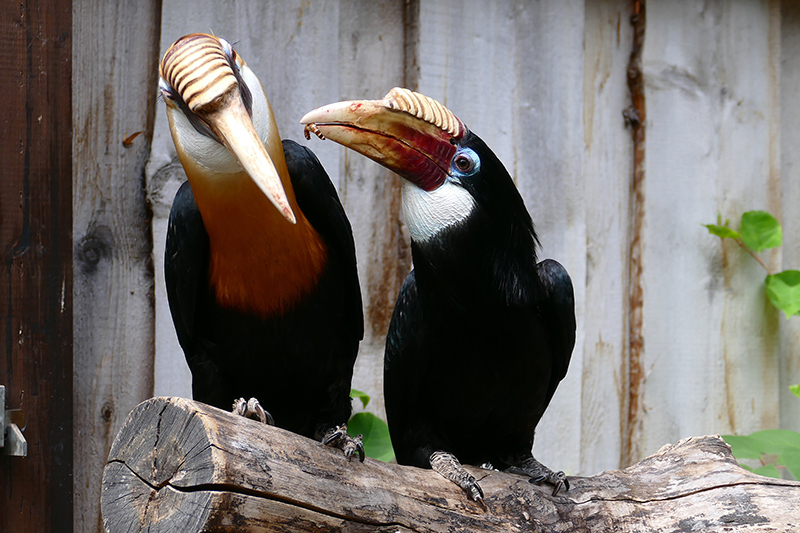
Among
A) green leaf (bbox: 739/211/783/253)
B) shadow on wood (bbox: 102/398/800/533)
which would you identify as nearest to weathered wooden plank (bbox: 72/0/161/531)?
shadow on wood (bbox: 102/398/800/533)

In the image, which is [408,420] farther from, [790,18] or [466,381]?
[790,18]

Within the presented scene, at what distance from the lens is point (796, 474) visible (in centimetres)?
154

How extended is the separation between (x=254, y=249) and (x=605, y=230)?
1.22 m

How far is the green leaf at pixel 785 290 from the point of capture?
2.07 metres

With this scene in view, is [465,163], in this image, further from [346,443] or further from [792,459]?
[792,459]

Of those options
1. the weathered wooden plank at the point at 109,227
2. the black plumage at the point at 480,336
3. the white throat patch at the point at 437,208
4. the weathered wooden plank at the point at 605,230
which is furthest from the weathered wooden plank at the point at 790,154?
the weathered wooden plank at the point at 109,227

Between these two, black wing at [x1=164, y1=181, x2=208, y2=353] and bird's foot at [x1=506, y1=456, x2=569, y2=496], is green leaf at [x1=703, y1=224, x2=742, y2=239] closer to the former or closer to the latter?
bird's foot at [x1=506, y1=456, x2=569, y2=496]

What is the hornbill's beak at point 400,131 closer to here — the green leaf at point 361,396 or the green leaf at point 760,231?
the green leaf at point 361,396

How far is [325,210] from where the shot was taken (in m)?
1.41

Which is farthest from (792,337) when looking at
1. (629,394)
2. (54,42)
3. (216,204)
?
(54,42)

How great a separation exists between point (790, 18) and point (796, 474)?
5.08ft

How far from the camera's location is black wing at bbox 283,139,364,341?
1388 mm

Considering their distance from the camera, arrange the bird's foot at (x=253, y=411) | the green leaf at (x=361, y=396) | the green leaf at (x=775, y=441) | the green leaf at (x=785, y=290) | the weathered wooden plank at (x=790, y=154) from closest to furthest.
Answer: the bird's foot at (x=253, y=411)
the green leaf at (x=775, y=441)
the green leaf at (x=361, y=396)
the green leaf at (x=785, y=290)
the weathered wooden plank at (x=790, y=154)

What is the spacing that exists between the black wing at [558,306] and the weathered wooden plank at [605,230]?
608 millimetres
